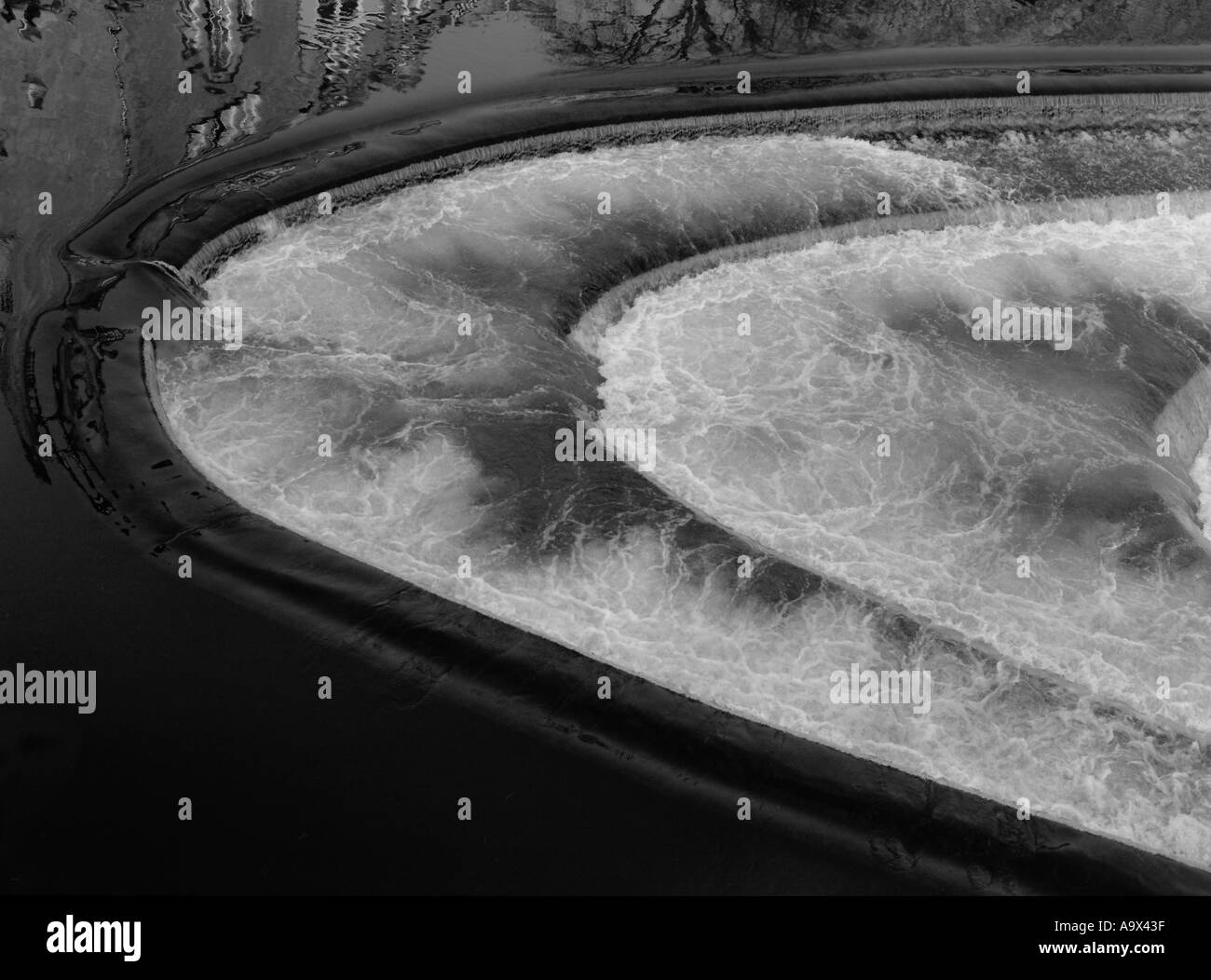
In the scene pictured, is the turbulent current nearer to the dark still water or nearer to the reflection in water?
the dark still water

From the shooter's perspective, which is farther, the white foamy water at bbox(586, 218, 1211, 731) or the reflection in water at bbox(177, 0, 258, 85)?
the reflection in water at bbox(177, 0, 258, 85)

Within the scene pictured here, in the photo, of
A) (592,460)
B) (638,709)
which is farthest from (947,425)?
(638,709)

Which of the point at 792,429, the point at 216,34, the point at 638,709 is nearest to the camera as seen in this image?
the point at 638,709

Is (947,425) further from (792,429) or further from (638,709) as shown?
(638,709)

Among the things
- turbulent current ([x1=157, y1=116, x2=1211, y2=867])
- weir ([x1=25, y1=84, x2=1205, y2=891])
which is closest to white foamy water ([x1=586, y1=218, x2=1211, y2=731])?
turbulent current ([x1=157, y1=116, x2=1211, y2=867])

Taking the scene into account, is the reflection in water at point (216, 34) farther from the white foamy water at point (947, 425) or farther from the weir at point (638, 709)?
the weir at point (638, 709)

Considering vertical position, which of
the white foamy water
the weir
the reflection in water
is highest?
the reflection in water
